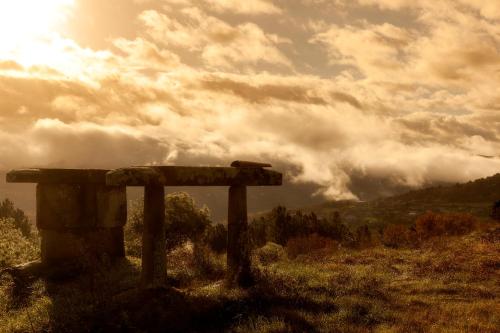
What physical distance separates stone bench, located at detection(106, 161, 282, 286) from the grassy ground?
0.65 metres

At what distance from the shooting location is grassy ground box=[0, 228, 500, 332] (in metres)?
9.30

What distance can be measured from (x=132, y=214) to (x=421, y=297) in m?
38.1

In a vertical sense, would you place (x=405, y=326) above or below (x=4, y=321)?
above

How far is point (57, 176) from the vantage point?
1689 centimetres

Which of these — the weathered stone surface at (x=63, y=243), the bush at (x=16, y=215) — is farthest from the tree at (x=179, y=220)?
the bush at (x=16, y=215)

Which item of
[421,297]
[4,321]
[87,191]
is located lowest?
[4,321]

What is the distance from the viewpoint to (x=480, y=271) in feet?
46.8

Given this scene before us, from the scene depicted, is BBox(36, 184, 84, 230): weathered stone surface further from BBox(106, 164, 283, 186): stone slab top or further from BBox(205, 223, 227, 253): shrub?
BBox(205, 223, 227, 253): shrub

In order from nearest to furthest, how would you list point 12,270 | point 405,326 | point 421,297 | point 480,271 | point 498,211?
point 405,326 → point 421,297 → point 480,271 → point 12,270 → point 498,211

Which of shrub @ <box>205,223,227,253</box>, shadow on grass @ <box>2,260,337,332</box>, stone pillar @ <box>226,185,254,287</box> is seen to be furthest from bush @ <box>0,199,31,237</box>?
stone pillar @ <box>226,185,254,287</box>

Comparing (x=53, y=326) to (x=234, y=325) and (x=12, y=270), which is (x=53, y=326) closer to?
(x=234, y=325)

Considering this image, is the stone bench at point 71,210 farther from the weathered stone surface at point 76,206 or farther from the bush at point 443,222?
the bush at point 443,222

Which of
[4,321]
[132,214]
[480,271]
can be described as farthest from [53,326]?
[132,214]

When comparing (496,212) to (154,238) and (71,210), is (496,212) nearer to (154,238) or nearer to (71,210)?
(154,238)
